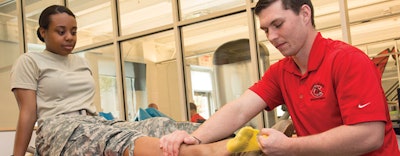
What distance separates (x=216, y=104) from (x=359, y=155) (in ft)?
9.18

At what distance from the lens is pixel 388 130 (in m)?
1.22

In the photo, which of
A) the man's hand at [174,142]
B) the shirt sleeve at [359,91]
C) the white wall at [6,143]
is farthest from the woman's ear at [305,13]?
the white wall at [6,143]

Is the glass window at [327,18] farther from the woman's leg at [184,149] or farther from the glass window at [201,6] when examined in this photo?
the woman's leg at [184,149]

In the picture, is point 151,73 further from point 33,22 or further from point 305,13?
point 305,13

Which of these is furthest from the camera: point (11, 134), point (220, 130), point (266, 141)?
point (11, 134)

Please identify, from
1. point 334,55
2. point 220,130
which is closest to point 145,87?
point 220,130

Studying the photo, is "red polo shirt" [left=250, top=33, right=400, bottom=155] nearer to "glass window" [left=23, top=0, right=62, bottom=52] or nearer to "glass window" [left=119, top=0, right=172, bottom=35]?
"glass window" [left=119, top=0, right=172, bottom=35]

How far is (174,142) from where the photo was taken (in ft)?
4.43

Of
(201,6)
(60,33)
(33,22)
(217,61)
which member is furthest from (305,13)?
(33,22)

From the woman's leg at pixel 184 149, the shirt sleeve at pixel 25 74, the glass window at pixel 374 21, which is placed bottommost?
the woman's leg at pixel 184 149

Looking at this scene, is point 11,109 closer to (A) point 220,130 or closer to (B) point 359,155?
(A) point 220,130

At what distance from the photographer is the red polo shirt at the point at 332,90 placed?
1116 mm

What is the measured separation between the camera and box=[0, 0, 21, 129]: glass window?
17.7ft

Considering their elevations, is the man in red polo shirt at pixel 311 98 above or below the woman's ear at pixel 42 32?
below
